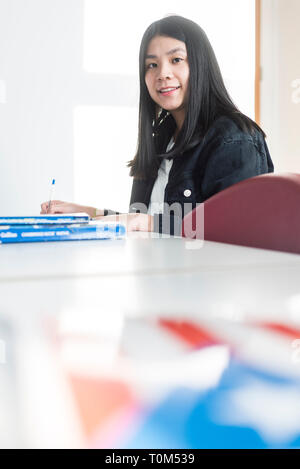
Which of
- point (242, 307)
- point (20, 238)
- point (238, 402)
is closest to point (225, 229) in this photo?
point (20, 238)

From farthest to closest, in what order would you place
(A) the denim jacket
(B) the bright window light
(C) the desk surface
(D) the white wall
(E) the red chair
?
1. (D) the white wall
2. (B) the bright window light
3. (A) the denim jacket
4. (E) the red chair
5. (C) the desk surface

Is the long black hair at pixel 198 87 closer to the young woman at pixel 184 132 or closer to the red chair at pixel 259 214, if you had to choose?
the young woman at pixel 184 132

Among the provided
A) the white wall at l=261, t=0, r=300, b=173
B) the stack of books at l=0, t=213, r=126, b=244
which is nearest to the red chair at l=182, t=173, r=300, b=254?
the stack of books at l=0, t=213, r=126, b=244

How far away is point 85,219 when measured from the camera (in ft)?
2.57

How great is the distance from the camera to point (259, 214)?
737 millimetres

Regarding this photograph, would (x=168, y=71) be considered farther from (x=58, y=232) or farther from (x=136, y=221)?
(x=58, y=232)

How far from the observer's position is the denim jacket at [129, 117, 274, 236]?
1399 mm

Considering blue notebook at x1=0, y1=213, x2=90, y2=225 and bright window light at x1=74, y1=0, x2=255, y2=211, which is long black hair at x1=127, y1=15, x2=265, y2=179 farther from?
bright window light at x1=74, y1=0, x2=255, y2=211

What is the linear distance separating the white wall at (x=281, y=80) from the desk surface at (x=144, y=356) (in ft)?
9.36


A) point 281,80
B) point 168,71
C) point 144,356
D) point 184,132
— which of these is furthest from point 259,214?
point 281,80

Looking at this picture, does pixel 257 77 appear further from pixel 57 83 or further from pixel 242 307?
pixel 242 307

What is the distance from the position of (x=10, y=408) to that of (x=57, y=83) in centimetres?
271

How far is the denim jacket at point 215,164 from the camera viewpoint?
140cm

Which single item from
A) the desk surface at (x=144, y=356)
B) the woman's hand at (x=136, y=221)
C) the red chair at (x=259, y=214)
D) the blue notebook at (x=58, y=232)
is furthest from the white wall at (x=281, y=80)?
the desk surface at (x=144, y=356)
